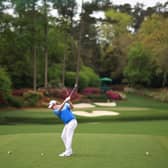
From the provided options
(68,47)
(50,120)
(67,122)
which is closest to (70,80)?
(68,47)

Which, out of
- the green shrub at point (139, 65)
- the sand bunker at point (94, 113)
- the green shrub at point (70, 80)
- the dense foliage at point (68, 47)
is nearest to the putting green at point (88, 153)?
the sand bunker at point (94, 113)

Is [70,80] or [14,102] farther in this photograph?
[70,80]

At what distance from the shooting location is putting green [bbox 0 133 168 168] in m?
12.1

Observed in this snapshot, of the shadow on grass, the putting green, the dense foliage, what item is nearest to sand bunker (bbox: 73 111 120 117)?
the shadow on grass

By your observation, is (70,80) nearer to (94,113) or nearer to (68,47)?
(68,47)

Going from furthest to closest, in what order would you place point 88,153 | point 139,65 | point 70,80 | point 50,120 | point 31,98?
point 139,65 → point 70,80 → point 31,98 → point 50,120 → point 88,153

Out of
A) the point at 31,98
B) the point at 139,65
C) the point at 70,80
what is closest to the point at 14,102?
the point at 31,98

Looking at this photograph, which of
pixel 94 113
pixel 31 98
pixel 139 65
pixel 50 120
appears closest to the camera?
pixel 50 120

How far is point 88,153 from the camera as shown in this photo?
1432cm

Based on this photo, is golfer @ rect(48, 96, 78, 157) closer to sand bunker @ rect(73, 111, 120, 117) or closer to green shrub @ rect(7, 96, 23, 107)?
sand bunker @ rect(73, 111, 120, 117)

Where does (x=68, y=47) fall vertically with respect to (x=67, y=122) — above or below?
above

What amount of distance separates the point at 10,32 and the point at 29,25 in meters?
2.24

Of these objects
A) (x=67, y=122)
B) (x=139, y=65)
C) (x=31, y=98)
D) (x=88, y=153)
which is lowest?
(x=31, y=98)

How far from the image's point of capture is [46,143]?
17.2 meters
